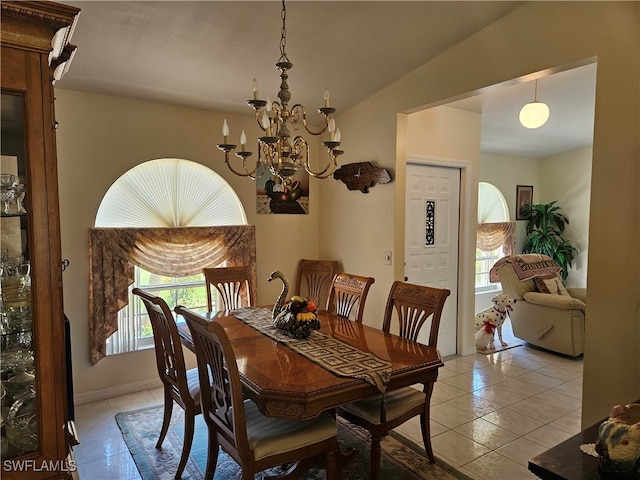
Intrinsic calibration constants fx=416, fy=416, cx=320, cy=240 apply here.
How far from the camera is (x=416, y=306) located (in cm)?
264

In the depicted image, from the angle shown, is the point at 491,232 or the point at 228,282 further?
the point at 491,232

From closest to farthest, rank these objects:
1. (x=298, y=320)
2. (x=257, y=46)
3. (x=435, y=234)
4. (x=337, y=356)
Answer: (x=337, y=356) → (x=298, y=320) → (x=257, y=46) → (x=435, y=234)

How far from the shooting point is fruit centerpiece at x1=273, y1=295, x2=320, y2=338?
8.00 ft

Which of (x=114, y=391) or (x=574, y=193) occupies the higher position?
(x=574, y=193)

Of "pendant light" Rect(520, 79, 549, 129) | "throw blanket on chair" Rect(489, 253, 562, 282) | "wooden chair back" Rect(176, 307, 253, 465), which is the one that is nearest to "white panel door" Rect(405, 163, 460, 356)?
"pendant light" Rect(520, 79, 549, 129)

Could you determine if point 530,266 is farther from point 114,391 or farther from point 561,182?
point 114,391

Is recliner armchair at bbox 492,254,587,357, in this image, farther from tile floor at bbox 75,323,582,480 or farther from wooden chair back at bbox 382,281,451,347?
wooden chair back at bbox 382,281,451,347

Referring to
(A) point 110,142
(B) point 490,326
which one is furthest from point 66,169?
(B) point 490,326

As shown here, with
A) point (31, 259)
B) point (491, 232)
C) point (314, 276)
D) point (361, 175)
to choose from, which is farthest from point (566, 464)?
point (491, 232)

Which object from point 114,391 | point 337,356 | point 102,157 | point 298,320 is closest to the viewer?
point 337,356

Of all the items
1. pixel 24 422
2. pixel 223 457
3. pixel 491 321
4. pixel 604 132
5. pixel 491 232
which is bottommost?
pixel 223 457

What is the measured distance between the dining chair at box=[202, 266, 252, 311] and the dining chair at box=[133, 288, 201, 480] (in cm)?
92

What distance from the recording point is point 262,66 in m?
3.10

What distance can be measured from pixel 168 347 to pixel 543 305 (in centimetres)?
416
